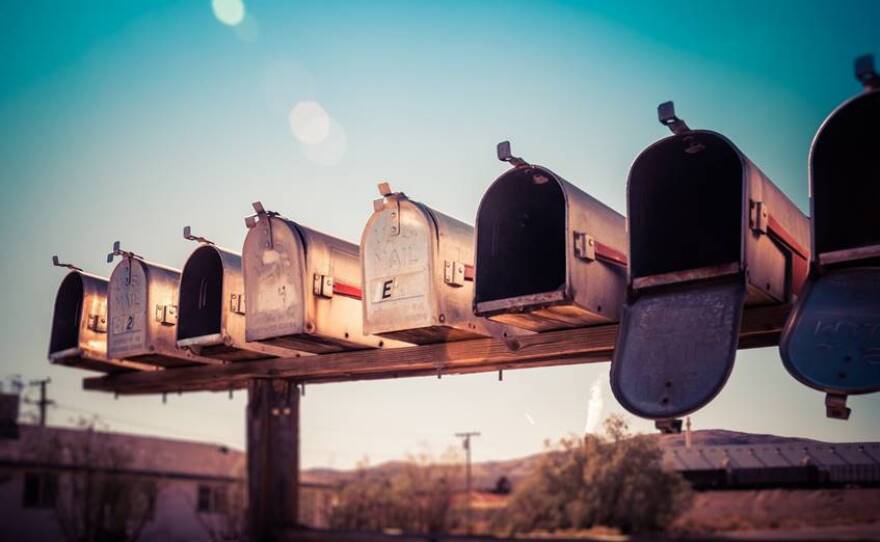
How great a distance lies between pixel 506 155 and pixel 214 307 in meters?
3.10

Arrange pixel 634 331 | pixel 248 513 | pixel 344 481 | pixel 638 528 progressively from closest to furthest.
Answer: pixel 638 528
pixel 634 331
pixel 344 481
pixel 248 513

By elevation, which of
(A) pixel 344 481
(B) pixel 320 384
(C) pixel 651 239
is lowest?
(A) pixel 344 481

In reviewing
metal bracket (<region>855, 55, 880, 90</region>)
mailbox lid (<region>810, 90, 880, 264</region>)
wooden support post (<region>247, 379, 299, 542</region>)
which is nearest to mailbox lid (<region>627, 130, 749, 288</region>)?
mailbox lid (<region>810, 90, 880, 264</region>)

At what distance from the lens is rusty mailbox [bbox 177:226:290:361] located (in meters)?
6.80

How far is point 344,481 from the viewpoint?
5781mm

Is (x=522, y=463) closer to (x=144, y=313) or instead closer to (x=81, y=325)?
(x=144, y=313)

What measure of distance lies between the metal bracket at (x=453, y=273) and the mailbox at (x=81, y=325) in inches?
142

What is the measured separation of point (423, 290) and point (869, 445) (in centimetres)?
276

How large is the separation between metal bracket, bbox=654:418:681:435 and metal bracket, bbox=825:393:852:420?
0.70 metres

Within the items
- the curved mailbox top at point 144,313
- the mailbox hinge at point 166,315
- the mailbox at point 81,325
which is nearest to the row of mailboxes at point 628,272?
the curved mailbox top at point 144,313

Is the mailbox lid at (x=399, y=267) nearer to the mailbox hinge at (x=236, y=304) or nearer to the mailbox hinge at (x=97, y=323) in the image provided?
the mailbox hinge at (x=236, y=304)

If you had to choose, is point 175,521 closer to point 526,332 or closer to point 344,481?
point 344,481

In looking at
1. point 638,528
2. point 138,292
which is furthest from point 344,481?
point 138,292

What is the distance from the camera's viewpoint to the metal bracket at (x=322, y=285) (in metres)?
6.19
